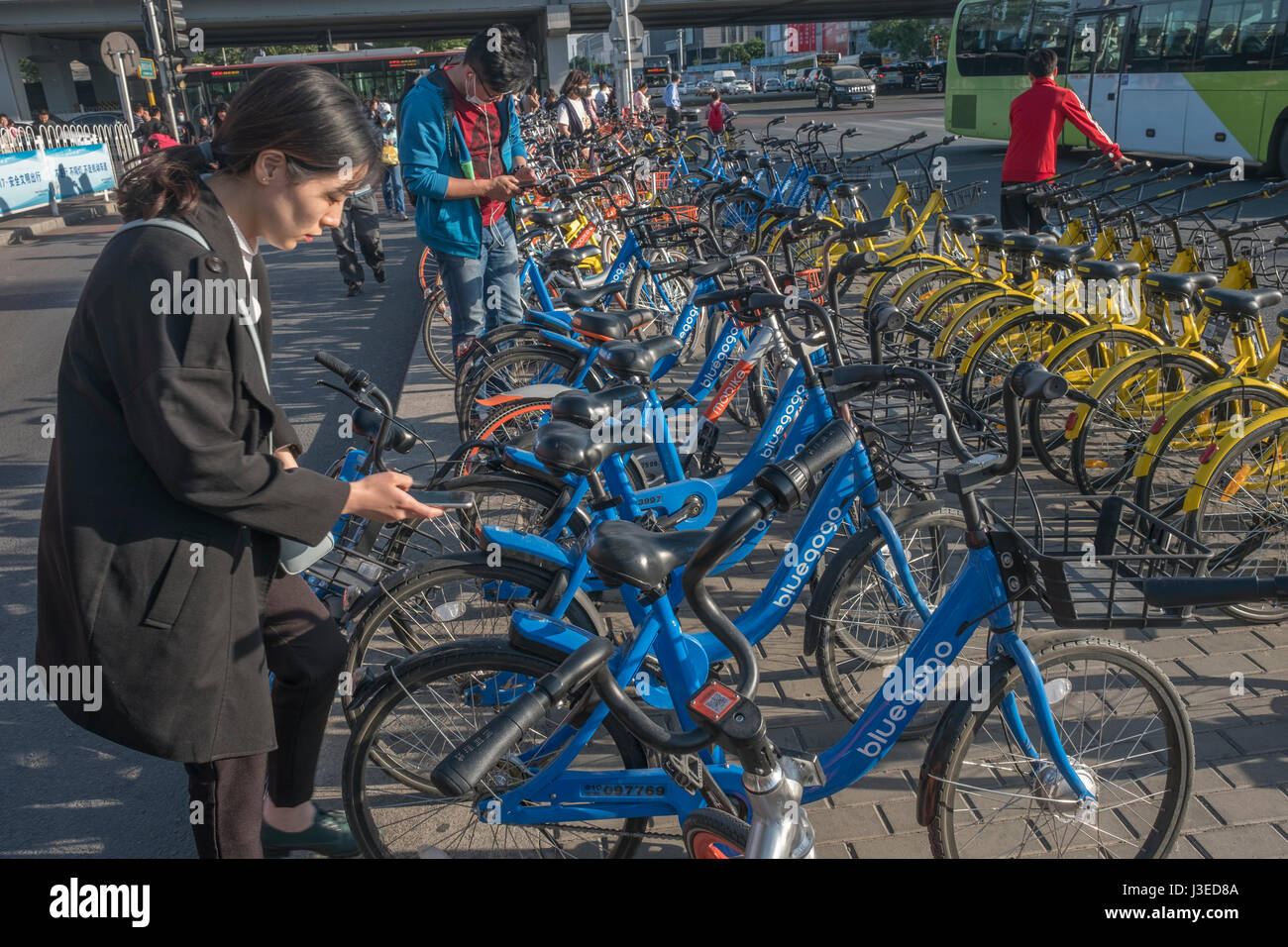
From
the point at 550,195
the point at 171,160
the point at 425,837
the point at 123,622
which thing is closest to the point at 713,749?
the point at 425,837

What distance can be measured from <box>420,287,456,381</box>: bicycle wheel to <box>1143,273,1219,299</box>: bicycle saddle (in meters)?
4.14

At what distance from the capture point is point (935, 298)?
215 inches

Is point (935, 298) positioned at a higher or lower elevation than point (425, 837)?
higher

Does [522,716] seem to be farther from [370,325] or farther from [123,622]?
[370,325]

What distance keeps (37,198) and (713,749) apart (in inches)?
763

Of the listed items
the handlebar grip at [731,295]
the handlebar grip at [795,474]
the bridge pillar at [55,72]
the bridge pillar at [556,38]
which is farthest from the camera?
the bridge pillar at [55,72]

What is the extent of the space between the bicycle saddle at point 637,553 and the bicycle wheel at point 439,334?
4.83m

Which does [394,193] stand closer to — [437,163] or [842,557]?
[437,163]

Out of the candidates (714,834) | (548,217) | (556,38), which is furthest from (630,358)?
(556,38)

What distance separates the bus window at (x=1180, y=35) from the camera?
1432 centimetres

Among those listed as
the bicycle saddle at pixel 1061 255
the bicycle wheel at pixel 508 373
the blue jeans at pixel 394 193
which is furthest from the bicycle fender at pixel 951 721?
the blue jeans at pixel 394 193

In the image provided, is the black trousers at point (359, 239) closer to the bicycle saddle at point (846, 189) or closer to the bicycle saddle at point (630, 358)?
the bicycle saddle at point (846, 189)

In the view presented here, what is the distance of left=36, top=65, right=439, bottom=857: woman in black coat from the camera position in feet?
5.43
